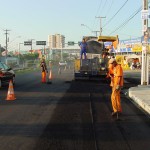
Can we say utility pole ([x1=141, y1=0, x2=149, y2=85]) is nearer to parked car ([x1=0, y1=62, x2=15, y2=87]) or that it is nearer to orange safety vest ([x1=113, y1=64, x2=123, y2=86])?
parked car ([x1=0, y1=62, x2=15, y2=87])

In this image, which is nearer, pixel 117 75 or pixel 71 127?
pixel 71 127

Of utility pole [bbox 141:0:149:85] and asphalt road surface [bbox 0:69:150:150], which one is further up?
utility pole [bbox 141:0:149:85]

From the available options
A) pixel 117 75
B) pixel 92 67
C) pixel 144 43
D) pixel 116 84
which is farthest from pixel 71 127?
pixel 92 67

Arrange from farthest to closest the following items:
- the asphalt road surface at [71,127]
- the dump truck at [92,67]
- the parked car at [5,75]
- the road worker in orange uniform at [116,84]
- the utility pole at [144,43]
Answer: the dump truck at [92,67] → the parked car at [5,75] → the utility pole at [144,43] → the road worker in orange uniform at [116,84] → the asphalt road surface at [71,127]

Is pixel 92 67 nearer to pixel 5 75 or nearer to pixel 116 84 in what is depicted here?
pixel 5 75

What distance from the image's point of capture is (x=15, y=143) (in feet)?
24.7

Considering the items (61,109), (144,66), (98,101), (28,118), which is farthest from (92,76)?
(28,118)

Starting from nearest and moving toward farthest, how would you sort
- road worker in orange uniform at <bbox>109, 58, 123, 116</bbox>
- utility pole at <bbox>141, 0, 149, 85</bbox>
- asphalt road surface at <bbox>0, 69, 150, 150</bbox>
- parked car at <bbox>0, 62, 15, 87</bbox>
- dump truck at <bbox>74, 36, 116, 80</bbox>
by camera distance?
asphalt road surface at <bbox>0, 69, 150, 150</bbox> → road worker in orange uniform at <bbox>109, 58, 123, 116</bbox> → utility pole at <bbox>141, 0, 149, 85</bbox> → parked car at <bbox>0, 62, 15, 87</bbox> → dump truck at <bbox>74, 36, 116, 80</bbox>

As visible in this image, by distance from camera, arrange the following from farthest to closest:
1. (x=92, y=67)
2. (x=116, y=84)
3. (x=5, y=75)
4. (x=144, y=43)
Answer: (x=92, y=67), (x=5, y=75), (x=144, y=43), (x=116, y=84)

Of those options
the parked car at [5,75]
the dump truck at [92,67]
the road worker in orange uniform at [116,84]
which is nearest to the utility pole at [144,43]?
the dump truck at [92,67]

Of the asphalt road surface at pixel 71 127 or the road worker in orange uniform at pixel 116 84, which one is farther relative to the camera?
the road worker in orange uniform at pixel 116 84

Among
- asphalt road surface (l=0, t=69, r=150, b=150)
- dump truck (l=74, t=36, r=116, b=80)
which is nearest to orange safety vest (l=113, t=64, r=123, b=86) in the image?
asphalt road surface (l=0, t=69, r=150, b=150)

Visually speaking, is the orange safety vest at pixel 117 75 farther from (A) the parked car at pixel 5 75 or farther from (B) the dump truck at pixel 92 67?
(B) the dump truck at pixel 92 67

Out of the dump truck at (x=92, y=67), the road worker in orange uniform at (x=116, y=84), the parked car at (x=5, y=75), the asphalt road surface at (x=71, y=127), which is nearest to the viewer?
the asphalt road surface at (x=71, y=127)
